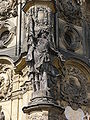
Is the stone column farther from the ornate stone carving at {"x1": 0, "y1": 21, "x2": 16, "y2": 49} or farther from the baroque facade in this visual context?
the ornate stone carving at {"x1": 0, "y1": 21, "x2": 16, "y2": 49}

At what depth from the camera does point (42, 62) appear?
12.1 meters

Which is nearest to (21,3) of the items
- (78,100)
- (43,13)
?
(43,13)

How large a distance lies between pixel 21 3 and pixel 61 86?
330 centimetres

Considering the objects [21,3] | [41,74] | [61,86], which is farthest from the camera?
[21,3]

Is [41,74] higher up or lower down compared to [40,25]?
lower down

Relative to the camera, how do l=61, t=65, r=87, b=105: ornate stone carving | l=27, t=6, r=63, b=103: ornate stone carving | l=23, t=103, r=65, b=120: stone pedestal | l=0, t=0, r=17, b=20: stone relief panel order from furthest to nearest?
l=0, t=0, r=17, b=20: stone relief panel < l=61, t=65, r=87, b=105: ornate stone carving < l=27, t=6, r=63, b=103: ornate stone carving < l=23, t=103, r=65, b=120: stone pedestal

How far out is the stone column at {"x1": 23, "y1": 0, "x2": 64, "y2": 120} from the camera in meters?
11.5

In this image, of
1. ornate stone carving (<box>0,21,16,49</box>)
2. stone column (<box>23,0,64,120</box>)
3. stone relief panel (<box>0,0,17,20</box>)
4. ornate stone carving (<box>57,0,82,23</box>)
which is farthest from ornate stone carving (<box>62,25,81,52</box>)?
stone relief panel (<box>0,0,17,20</box>)

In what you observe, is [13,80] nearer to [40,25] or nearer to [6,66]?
[6,66]

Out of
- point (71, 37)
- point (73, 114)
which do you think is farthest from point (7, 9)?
point (73, 114)

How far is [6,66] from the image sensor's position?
44.0 feet

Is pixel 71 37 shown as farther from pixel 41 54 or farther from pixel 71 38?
pixel 41 54

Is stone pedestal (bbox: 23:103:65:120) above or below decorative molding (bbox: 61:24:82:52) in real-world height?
below

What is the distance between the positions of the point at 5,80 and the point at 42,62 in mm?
1694
